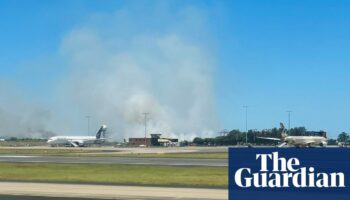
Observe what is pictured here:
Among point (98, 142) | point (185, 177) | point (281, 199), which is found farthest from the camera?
point (98, 142)

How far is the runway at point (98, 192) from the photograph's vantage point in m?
23.7

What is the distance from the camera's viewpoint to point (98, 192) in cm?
2544

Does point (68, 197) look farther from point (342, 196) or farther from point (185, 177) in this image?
point (185, 177)

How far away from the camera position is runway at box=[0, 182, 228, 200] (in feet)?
77.7

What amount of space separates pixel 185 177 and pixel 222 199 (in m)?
12.8

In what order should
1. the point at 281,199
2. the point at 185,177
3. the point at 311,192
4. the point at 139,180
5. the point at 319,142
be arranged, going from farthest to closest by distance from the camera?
the point at 319,142, the point at 185,177, the point at 139,180, the point at 311,192, the point at 281,199

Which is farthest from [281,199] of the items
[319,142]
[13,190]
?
[319,142]

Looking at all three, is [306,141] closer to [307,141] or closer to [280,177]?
[307,141]

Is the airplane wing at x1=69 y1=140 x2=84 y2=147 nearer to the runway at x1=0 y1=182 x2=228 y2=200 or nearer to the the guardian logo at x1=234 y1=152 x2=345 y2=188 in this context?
the runway at x1=0 y1=182 x2=228 y2=200

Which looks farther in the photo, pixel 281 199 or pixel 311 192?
pixel 311 192

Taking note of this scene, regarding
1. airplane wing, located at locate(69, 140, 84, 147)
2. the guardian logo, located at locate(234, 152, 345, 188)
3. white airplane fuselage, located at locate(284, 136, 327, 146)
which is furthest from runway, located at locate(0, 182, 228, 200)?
airplane wing, located at locate(69, 140, 84, 147)

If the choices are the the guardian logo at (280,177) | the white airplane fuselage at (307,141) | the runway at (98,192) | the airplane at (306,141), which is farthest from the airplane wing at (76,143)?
the the guardian logo at (280,177)

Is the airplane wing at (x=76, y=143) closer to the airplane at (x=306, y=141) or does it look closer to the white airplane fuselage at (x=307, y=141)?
the airplane at (x=306, y=141)

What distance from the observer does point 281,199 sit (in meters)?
22.7
